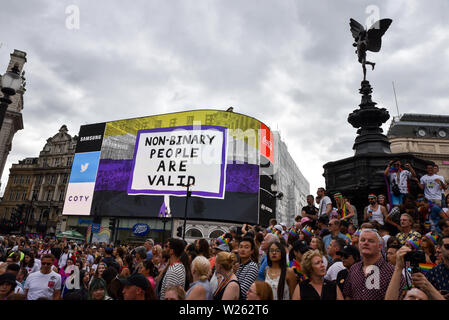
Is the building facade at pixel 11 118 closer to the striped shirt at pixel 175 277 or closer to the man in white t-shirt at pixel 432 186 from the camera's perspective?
the striped shirt at pixel 175 277

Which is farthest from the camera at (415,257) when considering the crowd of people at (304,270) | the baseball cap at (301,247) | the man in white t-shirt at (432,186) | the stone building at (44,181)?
A: the stone building at (44,181)

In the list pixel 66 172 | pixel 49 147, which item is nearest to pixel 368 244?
pixel 66 172

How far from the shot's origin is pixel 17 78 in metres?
5.84

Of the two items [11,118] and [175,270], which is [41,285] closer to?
[175,270]

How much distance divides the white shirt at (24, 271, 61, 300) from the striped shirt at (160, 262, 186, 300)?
2.97 metres

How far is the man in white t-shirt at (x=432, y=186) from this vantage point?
7152 millimetres

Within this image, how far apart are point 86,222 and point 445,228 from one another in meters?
48.3

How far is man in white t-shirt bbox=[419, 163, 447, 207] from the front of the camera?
23.5ft

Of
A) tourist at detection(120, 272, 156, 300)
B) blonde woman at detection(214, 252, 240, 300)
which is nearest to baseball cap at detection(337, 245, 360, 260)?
blonde woman at detection(214, 252, 240, 300)

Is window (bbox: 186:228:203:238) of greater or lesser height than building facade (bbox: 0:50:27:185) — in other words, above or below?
below

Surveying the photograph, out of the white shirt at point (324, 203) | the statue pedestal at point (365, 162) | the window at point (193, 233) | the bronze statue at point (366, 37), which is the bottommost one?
the window at point (193, 233)

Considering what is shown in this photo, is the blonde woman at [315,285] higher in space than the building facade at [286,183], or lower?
lower

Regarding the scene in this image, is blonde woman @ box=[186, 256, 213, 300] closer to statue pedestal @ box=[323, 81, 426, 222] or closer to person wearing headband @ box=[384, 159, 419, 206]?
person wearing headband @ box=[384, 159, 419, 206]

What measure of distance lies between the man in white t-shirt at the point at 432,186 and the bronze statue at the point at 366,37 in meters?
5.66
